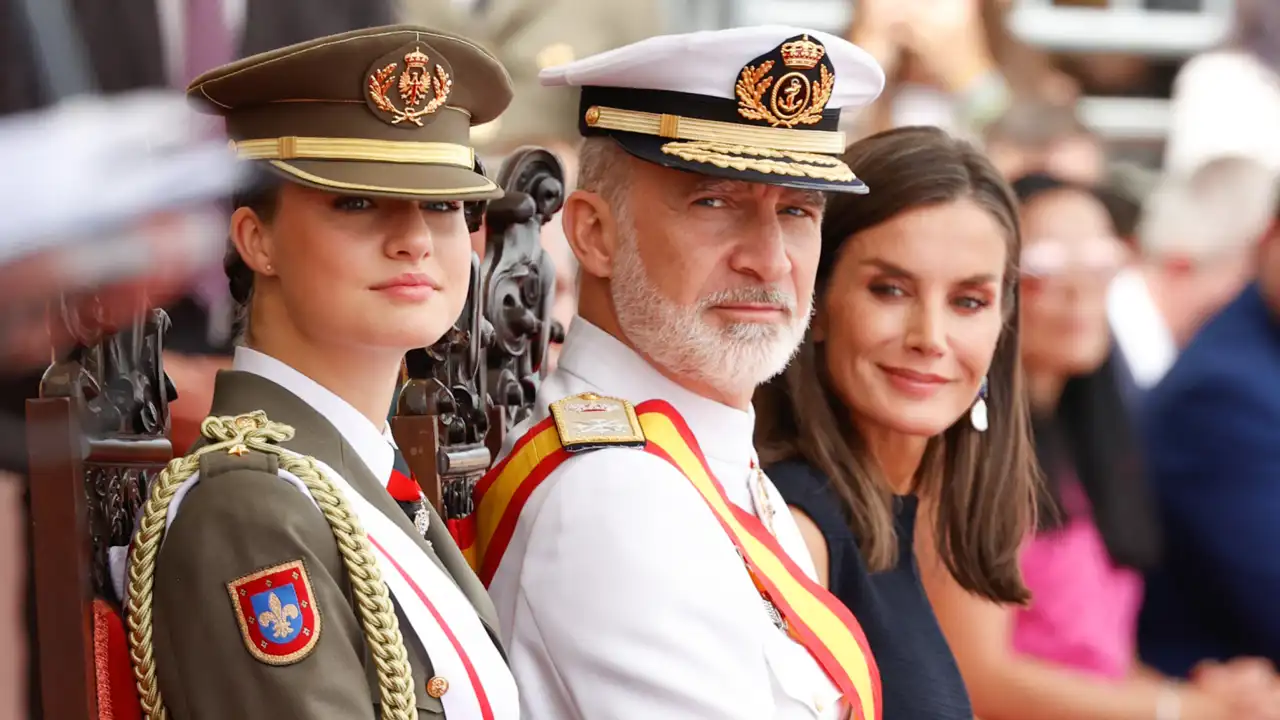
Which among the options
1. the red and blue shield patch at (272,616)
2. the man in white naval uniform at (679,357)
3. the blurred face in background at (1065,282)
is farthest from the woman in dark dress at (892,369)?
the blurred face in background at (1065,282)

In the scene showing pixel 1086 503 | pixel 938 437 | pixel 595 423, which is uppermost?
pixel 595 423

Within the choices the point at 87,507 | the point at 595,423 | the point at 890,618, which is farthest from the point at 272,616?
the point at 890,618

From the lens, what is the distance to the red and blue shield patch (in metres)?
1.16

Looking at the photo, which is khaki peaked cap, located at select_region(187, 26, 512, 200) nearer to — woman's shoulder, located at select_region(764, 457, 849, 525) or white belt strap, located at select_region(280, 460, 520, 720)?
white belt strap, located at select_region(280, 460, 520, 720)

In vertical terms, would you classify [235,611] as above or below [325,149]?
below

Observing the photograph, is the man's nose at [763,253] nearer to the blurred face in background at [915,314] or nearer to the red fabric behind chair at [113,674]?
the blurred face in background at [915,314]

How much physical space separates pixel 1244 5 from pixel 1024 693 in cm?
327

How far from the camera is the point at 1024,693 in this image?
2.45 metres

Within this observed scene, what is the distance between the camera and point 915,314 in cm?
206

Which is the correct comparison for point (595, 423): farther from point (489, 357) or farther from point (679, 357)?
point (489, 357)

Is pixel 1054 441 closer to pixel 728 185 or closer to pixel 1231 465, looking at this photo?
pixel 1231 465

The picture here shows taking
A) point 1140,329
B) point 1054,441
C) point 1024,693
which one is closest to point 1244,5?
point 1140,329

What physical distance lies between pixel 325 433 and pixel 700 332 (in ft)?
1.66

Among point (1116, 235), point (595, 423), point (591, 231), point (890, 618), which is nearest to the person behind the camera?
point (595, 423)
